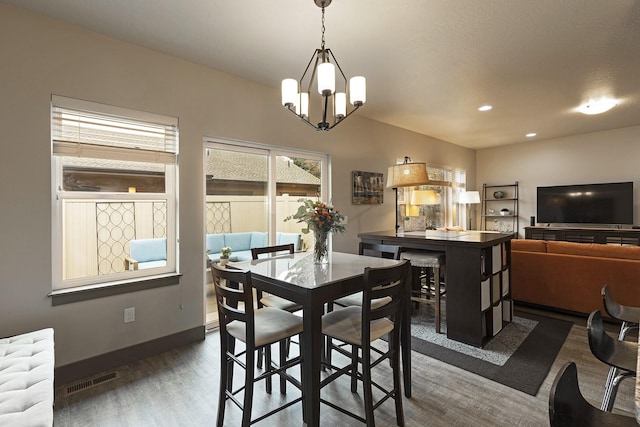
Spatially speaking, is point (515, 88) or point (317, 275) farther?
point (515, 88)

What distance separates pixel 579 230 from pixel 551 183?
1169 mm

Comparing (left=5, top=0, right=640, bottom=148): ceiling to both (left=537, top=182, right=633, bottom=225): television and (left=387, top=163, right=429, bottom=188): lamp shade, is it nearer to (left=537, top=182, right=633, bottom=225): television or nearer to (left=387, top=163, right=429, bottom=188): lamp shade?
(left=387, top=163, right=429, bottom=188): lamp shade

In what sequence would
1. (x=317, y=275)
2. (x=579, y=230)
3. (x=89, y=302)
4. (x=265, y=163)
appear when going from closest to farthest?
(x=317, y=275) → (x=89, y=302) → (x=265, y=163) → (x=579, y=230)

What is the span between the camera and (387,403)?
81.1 inches

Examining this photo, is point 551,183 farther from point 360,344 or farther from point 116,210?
point 116,210

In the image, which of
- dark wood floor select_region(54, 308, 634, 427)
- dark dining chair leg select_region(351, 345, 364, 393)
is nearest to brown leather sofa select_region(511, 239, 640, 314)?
dark wood floor select_region(54, 308, 634, 427)

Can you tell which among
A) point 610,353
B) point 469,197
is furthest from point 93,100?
point 469,197

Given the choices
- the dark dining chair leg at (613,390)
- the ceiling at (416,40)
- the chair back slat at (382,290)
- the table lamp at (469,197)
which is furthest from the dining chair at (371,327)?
the table lamp at (469,197)

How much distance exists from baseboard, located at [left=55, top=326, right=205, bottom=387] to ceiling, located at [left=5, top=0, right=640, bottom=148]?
2.60 meters

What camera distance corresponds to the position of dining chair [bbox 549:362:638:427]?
864mm

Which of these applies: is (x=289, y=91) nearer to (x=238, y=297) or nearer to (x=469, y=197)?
(x=238, y=297)

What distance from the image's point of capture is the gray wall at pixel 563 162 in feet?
18.8

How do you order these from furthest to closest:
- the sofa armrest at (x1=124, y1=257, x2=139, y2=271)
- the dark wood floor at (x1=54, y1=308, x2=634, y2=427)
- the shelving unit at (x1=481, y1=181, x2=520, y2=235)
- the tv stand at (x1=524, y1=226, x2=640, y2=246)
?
the shelving unit at (x1=481, y1=181, x2=520, y2=235) < the tv stand at (x1=524, y1=226, x2=640, y2=246) < the sofa armrest at (x1=124, y1=257, x2=139, y2=271) < the dark wood floor at (x1=54, y1=308, x2=634, y2=427)

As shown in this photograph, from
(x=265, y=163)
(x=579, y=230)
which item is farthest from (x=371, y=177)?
(x=579, y=230)
